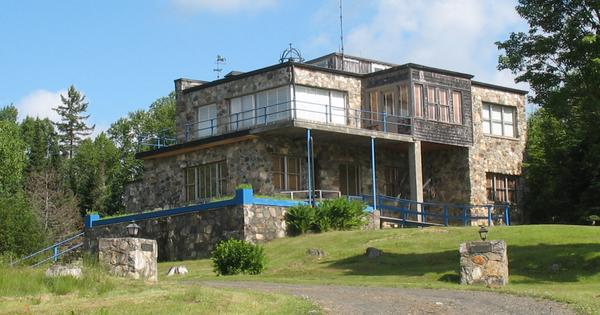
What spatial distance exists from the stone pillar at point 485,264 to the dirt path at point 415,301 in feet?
7.72

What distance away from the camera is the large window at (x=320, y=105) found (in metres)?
43.1

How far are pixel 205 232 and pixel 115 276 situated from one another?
678 inches

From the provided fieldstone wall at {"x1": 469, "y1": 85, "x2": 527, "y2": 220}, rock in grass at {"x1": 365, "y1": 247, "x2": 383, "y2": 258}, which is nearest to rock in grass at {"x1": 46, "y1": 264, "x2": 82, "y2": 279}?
rock in grass at {"x1": 365, "y1": 247, "x2": 383, "y2": 258}

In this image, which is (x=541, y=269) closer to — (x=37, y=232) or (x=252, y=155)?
(x=252, y=155)

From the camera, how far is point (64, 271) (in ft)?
63.2

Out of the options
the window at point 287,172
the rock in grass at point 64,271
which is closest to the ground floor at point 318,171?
the window at point 287,172

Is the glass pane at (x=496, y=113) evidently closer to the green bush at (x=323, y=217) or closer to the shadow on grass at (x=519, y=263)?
the green bush at (x=323, y=217)

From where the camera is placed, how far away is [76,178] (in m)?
74.4

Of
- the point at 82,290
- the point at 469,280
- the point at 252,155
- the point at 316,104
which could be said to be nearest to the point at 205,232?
the point at 252,155

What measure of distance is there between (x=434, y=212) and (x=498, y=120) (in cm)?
632

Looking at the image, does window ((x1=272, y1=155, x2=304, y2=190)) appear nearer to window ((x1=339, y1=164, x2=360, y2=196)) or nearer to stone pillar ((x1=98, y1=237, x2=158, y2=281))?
window ((x1=339, y1=164, x2=360, y2=196))

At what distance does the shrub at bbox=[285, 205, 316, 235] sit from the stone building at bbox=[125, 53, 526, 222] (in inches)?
107

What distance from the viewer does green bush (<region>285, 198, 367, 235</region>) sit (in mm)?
37844

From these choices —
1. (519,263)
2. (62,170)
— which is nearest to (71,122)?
(62,170)
